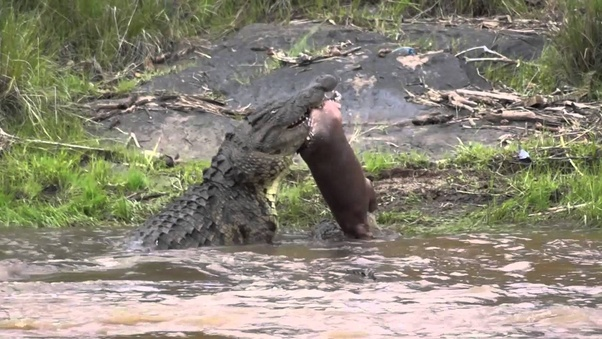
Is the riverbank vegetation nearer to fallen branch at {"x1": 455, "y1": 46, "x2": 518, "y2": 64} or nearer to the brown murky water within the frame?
fallen branch at {"x1": 455, "y1": 46, "x2": 518, "y2": 64}

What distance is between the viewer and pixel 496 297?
4098mm

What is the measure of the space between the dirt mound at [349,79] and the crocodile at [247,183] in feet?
5.29

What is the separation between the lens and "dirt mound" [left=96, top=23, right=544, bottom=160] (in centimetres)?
809

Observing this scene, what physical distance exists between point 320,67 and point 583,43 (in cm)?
218

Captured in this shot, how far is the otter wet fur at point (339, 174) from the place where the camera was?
5.95 m

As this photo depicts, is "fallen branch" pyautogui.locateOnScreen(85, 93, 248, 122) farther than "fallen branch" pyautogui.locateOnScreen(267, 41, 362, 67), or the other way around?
"fallen branch" pyautogui.locateOnScreen(267, 41, 362, 67)

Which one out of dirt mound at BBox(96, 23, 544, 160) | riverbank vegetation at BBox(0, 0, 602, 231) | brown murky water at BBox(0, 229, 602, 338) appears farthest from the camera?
dirt mound at BBox(96, 23, 544, 160)

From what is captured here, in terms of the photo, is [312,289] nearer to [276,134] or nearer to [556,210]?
[276,134]

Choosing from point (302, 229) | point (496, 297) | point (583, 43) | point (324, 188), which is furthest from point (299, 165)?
point (496, 297)

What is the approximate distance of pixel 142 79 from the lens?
368 inches

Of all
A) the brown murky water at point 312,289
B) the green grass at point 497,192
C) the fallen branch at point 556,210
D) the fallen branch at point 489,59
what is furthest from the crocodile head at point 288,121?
the fallen branch at point 489,59

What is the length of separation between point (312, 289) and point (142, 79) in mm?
5364

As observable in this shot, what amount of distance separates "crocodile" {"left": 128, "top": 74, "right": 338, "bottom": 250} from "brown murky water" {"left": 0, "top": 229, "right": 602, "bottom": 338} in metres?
0.25

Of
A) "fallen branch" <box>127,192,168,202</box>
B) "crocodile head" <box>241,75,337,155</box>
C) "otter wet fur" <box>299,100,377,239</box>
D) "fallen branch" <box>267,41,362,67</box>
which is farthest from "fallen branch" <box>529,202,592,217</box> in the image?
"fallen branch" <box>267,41,362,67</box>
